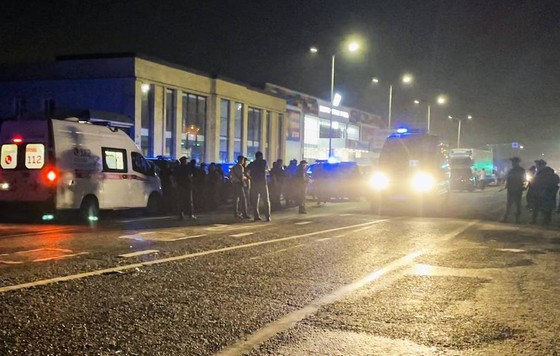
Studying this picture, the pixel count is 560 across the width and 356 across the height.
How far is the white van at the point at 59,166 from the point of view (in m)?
14.3

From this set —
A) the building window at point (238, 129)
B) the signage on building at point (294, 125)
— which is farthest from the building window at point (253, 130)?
the signage on building at point (294, 125)

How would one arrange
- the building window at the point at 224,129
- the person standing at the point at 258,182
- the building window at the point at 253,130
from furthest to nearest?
the building window at the point at 253,130 → the building window at the point at 224,129 → the person standing at the point at 258,182

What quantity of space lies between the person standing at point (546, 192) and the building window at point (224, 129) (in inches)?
1092

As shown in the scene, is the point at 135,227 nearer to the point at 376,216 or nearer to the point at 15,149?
the point at 15,149

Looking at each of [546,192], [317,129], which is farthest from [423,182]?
[317,129]

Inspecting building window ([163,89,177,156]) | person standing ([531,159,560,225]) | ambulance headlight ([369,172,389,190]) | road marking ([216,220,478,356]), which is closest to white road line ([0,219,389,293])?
road marking ([216,220,478,356])

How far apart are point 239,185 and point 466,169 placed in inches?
1121

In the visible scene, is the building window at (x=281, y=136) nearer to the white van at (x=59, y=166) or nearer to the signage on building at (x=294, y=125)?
the signage on building at (x=294, y=125)

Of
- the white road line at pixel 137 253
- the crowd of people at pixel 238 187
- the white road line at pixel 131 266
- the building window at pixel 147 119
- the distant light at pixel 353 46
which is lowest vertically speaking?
the white road line at pixel 131 266

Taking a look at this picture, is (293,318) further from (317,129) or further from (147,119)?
(317,129)

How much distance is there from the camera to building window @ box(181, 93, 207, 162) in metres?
38.7

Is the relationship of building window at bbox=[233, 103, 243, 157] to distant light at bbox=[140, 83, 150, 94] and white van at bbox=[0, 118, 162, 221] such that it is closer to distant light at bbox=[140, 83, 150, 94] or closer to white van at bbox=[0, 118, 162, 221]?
distant light at bbox=[140, 83, 150, 94]

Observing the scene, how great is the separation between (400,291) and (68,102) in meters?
30.3

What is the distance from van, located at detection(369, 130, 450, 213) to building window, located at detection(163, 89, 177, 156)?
18.3 meters
